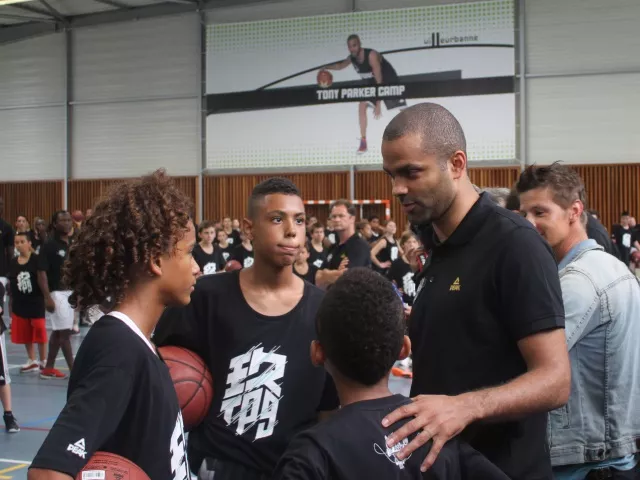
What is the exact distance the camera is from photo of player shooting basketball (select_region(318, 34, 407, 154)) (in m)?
19.0

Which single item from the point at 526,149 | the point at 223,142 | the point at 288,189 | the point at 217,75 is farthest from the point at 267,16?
the point at 288,189

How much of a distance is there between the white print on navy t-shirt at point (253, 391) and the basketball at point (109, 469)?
977 millimetres

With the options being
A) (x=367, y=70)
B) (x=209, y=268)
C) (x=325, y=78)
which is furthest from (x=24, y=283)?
(x=367, y=70)

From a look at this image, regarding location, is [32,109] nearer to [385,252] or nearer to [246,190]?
[246,190]

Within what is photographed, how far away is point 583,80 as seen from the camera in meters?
17.7

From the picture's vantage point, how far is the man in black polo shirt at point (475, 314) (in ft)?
6.31

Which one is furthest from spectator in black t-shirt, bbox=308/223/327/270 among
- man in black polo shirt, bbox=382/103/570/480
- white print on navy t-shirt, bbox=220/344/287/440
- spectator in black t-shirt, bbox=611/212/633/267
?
man in black polo shirt, bbox=382/103/570/480

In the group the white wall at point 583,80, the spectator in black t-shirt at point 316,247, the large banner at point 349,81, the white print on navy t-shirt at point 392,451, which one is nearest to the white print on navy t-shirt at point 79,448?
the white print on navy t-shirt at point 392,451

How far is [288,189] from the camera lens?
3.30 meters

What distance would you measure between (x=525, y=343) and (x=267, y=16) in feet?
63.5

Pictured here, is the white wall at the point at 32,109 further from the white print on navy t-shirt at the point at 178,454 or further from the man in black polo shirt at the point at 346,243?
the white print on navy t-shirt at the point at 178,454

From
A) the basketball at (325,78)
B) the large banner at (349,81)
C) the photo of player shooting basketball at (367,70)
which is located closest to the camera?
the large banner at (349,81)

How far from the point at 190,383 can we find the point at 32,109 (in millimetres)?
21885

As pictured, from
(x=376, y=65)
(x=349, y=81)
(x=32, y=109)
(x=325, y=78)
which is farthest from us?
(x=32, y=109)
